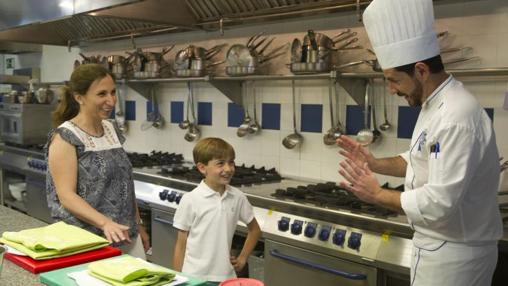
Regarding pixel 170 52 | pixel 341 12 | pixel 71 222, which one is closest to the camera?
pixel 71 222

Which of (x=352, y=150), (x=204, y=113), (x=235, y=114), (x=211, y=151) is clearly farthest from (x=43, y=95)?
(x=352, y=150)

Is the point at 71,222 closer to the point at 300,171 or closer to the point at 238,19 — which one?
the point at 300,171

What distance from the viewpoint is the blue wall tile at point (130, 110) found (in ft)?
13.5

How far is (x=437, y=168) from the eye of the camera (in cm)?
137

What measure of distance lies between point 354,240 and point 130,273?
43.1 inches

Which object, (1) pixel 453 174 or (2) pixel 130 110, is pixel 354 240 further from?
(2) pixel 130 110

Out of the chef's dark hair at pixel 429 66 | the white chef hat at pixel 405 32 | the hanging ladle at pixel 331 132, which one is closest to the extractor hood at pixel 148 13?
the hanging ladle at pixel 331 132

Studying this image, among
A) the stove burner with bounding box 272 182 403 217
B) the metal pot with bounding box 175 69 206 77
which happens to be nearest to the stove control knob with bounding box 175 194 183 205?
the stove burner with bounding box 272 182 403 217

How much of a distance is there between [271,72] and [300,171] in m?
0.58

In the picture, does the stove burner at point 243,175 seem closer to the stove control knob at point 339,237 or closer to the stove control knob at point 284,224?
the stove control knob at point 284,224

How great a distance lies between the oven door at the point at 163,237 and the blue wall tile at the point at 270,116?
0.77m

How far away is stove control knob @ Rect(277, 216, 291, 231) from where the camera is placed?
2.21 m

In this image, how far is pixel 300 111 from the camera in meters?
2.88

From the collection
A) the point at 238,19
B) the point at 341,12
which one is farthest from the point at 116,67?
the point at 341,12
